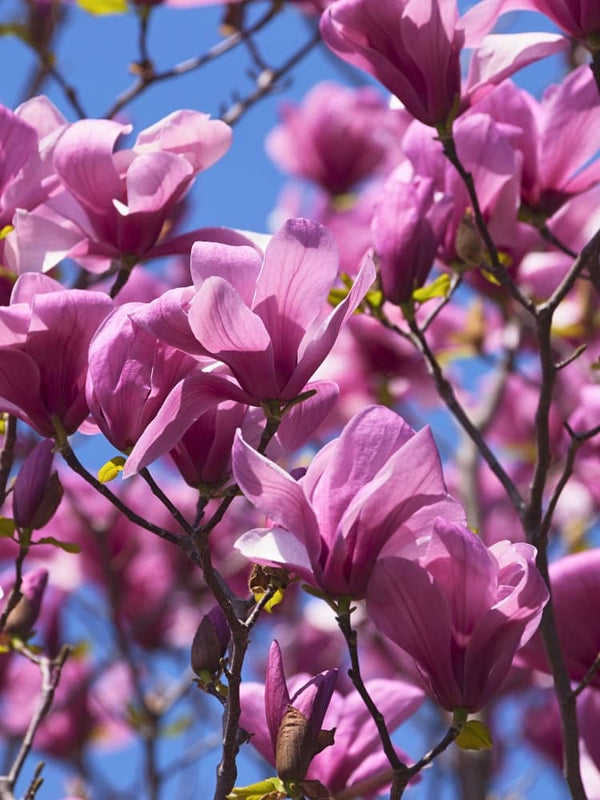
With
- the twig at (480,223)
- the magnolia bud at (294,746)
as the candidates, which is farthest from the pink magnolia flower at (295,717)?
the twig at (480,223)

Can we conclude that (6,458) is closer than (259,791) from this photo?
No

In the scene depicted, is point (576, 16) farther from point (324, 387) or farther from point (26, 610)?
point (26, 610)

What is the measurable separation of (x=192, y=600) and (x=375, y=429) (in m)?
2.21

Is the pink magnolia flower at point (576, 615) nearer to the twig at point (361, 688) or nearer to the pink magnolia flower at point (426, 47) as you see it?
the twig at point (361, 688)

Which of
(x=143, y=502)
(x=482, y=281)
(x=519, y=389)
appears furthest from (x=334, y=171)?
(x=482, y=281)

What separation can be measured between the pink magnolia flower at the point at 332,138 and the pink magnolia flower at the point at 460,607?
242 centimetres

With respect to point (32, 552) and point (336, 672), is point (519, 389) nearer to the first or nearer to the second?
point (32, 552)

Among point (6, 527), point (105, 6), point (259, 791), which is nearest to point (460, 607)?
point (259, 791)

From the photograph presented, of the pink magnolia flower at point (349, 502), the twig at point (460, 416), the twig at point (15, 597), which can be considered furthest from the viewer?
the twig at point (460, 416)

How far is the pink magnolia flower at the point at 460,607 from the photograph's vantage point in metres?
0.94

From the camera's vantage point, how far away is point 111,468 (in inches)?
41.7

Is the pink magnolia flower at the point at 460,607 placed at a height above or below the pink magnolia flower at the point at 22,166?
below

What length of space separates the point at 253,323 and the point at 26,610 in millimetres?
528

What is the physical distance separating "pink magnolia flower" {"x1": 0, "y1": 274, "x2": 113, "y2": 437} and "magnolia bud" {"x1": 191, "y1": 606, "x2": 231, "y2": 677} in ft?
0.67
